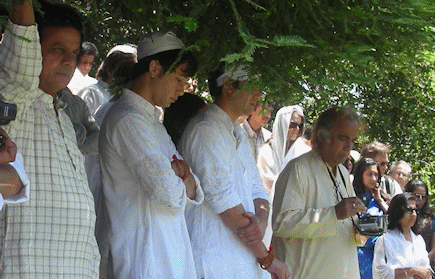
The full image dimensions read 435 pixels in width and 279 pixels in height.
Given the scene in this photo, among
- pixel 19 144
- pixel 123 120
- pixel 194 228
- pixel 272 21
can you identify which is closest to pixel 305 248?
pixel 194 228

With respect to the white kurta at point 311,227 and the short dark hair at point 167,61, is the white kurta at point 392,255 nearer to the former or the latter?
the white kurta at point 311,227

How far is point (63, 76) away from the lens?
332 centimetres

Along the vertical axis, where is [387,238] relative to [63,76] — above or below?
below

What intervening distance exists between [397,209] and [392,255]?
0.48 m

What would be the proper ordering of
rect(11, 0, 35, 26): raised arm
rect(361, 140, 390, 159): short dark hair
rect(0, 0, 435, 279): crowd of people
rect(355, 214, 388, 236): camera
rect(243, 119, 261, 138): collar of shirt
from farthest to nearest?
rect(361, 140, 390, 159): short dark hair
rect(243, 119, 261, 138): collar of shirt
rect(355, 214, 388, 236): camera
rect(0, 0, 435, 279): crowd of people
rect(11, 0, 35, 26): raised arm

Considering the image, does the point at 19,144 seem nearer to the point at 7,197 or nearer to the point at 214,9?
the point at 7,197

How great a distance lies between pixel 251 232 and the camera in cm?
414

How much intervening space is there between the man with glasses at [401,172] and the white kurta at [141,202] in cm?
634

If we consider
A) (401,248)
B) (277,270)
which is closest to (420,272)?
(401,248)

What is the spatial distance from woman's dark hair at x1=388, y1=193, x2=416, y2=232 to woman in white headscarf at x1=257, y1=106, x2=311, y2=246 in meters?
1.15

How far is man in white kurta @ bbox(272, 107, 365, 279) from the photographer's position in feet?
15.8

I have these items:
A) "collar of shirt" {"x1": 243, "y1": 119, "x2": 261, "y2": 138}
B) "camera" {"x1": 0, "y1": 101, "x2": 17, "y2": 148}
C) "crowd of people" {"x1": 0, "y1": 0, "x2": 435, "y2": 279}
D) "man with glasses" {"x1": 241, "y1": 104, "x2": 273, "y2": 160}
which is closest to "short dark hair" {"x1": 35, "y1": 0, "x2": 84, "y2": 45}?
"crowd of people" {"x1": 0, "y1": 0, "x2": 435, "y2": 279}

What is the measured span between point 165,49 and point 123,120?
16.0 inches

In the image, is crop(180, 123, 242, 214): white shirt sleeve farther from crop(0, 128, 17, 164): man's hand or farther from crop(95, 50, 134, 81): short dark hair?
crop(0, 128, 17, 164): man's hand
